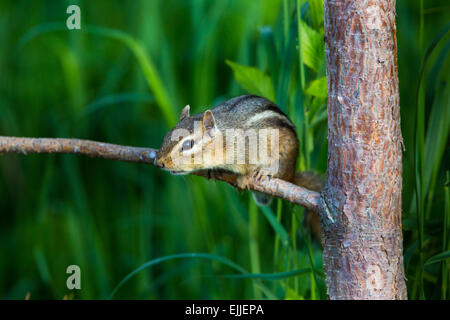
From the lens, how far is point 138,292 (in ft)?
7.70

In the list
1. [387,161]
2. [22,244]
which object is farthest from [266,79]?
[22,244]

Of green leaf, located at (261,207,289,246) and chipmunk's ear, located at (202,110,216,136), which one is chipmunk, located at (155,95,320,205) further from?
green leaf, located at (261,207,289,246)

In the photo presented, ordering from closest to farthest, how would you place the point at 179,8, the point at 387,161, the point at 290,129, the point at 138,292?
the point at 387,161, the point at 290,129, the point at 138,292, the point at 179,8

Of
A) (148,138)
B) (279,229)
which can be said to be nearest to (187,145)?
(279,229)

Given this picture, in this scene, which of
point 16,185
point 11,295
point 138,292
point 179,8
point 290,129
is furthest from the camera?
point 179,8

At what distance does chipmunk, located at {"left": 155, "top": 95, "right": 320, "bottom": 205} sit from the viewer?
1576 millimetres

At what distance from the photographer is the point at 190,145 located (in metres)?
1.56

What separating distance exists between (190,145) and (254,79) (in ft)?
0.88

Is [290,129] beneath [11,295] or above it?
above

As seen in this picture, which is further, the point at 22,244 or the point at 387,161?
the point at 22,244

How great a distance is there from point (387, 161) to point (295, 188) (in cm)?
23

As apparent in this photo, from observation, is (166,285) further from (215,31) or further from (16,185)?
(215,31)

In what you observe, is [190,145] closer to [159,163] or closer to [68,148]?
[159,163]

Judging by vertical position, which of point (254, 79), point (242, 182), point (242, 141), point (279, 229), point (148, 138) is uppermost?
point (148, 138)
